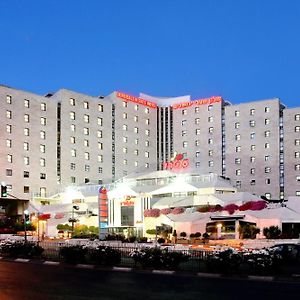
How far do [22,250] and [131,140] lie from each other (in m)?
88.5

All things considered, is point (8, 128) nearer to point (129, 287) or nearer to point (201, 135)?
point (201, 135)

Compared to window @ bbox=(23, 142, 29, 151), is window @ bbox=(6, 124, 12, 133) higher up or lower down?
higher up

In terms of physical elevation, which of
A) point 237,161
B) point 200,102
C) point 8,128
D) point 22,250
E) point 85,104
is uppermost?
point 200,102

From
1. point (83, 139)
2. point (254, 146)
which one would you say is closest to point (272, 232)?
point (254, 146)

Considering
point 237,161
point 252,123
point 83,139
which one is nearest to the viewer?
point 252,123

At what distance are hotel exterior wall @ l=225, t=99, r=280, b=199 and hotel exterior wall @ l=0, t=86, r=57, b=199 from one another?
35860 millimetres

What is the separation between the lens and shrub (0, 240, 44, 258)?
41.0 metres

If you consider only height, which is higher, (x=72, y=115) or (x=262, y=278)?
(x=72, y=115)

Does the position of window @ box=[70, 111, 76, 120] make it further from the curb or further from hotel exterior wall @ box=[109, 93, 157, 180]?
the curb

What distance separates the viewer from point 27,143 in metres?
112

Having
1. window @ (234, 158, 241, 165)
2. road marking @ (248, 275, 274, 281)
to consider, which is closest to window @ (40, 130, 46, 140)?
window @ (234, 158, 241, 165)

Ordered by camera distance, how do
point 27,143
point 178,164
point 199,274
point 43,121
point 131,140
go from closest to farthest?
point 199,274, point 178,164, point 27,143, point 43,121, point 131,140

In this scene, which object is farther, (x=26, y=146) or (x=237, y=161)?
(x=237, y=161)

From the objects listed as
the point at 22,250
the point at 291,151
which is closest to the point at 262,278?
Result: the point at 22,250
